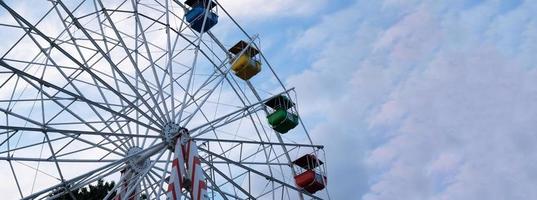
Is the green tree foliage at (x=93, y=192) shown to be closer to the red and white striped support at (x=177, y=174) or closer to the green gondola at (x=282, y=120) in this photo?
the green gondola at (x=282, y=120)

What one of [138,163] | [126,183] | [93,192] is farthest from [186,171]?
[93,192]

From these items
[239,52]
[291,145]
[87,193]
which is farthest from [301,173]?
[87,193]

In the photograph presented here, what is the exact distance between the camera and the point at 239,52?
1886cm

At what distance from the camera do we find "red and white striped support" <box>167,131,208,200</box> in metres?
12.7

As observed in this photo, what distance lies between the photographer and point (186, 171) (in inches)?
521

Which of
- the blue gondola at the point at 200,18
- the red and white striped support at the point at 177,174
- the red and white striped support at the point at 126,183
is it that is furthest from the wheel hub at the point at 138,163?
the blue gondola at the point at 200,18

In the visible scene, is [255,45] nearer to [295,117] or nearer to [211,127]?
[295,117]

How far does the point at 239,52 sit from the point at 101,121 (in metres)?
4.60

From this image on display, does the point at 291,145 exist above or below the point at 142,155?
above

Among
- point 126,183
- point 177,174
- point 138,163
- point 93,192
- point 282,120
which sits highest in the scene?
point 93,192

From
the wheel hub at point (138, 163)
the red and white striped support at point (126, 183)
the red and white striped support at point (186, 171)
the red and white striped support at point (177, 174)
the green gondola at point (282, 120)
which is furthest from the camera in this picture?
the green gondola at point (282, 120)

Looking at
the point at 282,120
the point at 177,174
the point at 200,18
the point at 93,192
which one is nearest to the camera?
the point at 177,174

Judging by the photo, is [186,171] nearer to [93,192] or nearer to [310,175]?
[310,175]

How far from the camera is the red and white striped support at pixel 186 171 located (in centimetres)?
1269
